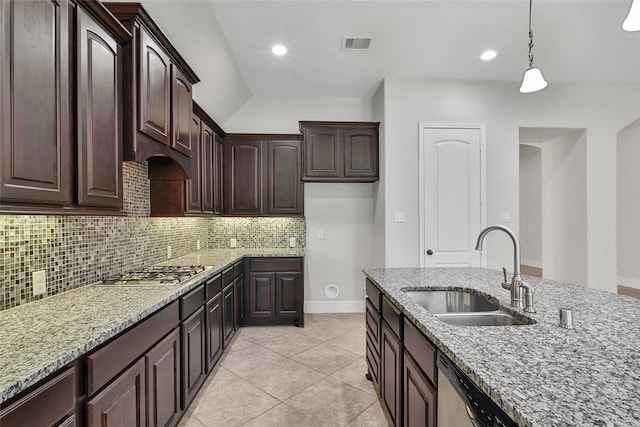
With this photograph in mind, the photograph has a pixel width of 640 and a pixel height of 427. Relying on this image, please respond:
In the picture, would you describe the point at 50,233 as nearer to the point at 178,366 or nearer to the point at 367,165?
the point at 178,366

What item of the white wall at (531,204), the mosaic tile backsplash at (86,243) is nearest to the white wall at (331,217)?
the mosaic tile backsplash at (86,243)

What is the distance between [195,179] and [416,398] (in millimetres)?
2670

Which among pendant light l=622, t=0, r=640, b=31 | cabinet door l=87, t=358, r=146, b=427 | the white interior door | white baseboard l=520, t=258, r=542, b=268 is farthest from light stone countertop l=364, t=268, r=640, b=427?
white baseboard l=520, t=258, r=542, b=268

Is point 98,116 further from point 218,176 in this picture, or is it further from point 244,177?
point 244,177

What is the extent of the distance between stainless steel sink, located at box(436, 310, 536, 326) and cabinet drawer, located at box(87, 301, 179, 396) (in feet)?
4.82

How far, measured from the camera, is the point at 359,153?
158 inches

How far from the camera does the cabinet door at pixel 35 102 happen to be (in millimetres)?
1071

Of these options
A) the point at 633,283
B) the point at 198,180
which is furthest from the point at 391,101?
the point at 633,283

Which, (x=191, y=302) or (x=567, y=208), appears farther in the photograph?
(x=567, y=208)

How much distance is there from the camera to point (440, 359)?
1119mm

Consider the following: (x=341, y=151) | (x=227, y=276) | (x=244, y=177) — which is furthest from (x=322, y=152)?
(x=227, y=276)

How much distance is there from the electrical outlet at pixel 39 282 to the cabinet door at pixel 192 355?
76 centimetres

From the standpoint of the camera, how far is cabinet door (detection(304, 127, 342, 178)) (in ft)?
13.1

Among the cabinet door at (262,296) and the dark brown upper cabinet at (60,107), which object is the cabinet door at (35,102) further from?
the cabinet door at (262,296)
